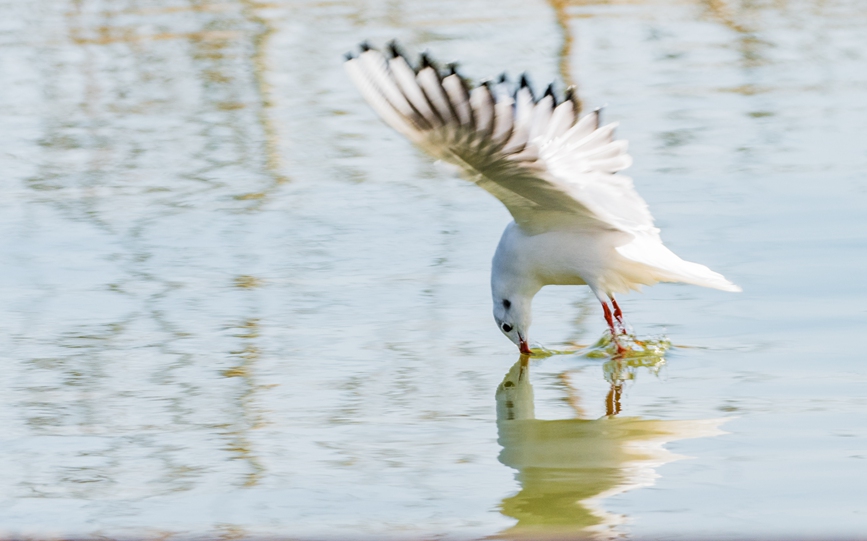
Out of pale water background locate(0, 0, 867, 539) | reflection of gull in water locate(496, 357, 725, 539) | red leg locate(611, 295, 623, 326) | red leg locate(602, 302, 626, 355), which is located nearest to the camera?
reflection of gull in water locate(496, 357, 725, 539)

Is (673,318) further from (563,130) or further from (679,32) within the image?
(679,32)

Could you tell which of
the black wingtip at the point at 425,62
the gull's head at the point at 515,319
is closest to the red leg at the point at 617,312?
the gull's head at the point at 515,319

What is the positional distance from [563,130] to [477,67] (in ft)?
19.5

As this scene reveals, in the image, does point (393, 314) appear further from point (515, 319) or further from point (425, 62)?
point (425, 62)

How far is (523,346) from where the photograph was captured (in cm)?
583

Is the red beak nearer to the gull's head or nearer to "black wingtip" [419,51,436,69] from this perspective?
the gull's head

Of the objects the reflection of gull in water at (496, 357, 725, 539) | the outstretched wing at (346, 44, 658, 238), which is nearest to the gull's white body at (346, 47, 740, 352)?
the outstretched wing at (346, 44, 658, 238)

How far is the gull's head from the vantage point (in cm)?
580

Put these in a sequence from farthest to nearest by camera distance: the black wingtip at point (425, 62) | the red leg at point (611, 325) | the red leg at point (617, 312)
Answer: the red leg at point (617, 312)
the red leg at point (611, 325)
the black wingtip at point (425, 62)

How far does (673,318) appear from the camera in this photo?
20.0 ft

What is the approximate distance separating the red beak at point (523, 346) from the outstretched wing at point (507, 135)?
697mm

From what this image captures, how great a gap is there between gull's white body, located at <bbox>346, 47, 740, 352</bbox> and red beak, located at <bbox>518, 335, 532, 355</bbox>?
0.04ft

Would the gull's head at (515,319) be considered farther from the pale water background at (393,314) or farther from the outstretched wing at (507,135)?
the outstretched wing at (507,135)

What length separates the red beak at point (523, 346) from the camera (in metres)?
5.80
